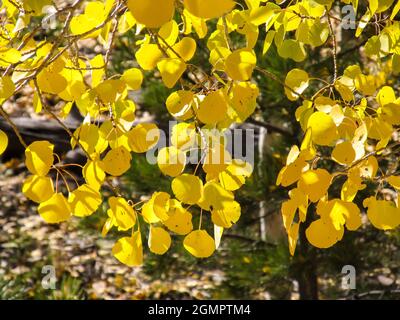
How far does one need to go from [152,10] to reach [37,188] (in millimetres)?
371

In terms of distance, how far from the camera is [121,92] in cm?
94

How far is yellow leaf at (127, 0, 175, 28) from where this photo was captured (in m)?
0.57

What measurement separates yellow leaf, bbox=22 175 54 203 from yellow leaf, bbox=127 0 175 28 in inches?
13.9

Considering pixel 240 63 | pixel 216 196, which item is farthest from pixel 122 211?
pixel 240 63

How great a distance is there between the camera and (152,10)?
568 mm

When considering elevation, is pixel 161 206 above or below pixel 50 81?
below

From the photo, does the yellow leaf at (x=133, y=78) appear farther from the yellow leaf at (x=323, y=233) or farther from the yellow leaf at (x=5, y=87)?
the yellow leaf at (x=323, y=233)

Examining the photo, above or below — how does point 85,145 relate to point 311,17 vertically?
below

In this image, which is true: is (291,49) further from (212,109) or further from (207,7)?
(207,7)

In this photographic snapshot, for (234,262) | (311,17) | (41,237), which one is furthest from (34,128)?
(311,17)

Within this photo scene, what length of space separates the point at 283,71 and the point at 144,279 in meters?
1.65

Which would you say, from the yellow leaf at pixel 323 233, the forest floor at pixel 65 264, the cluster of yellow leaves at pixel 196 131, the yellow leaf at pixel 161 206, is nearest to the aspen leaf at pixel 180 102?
the cluster of yellow leaves at pixel 196 131
